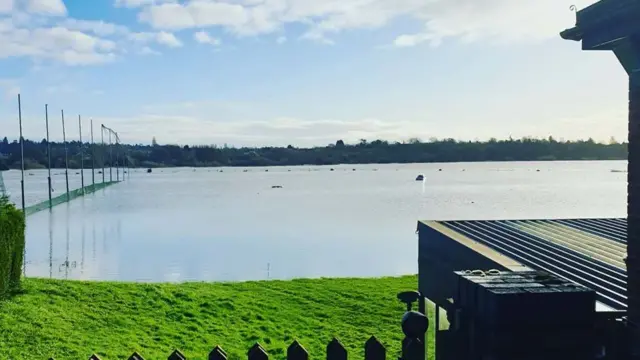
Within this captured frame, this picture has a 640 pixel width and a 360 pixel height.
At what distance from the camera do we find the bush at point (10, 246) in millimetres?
8375

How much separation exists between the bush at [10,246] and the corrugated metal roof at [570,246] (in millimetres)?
6384

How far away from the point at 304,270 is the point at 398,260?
289 centimetres

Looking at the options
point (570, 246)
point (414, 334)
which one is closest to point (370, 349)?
point (414, 334)

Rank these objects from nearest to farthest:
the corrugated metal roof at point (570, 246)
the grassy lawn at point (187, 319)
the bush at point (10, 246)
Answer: the corrugated metal roof at point (570, 246) < the grassy lawn at point (187, 319) < the bush at point (10, 246)

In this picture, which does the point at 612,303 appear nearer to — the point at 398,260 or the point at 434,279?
the point at 434,279

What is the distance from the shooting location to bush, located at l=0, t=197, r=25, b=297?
330 inches

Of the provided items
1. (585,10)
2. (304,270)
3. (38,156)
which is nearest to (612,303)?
(585,10)

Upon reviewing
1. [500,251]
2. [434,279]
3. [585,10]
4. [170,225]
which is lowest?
[170,225]

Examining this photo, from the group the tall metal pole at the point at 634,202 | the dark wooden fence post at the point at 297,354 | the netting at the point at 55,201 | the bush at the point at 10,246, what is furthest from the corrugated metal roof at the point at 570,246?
the netting at the point at 55,201

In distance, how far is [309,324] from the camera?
28.3 ft

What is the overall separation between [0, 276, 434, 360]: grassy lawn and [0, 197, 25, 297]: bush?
10.3 inches

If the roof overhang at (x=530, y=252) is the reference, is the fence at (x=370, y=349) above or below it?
above

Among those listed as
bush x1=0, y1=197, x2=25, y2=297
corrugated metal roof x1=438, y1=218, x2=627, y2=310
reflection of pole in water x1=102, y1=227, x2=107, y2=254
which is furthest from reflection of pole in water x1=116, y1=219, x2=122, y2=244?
corrugated metal roof x1=438, y1=218, x2=627, y2=310

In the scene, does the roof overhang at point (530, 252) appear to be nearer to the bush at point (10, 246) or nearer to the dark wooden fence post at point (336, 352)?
the dark wooden fence post at point (336, 352)
